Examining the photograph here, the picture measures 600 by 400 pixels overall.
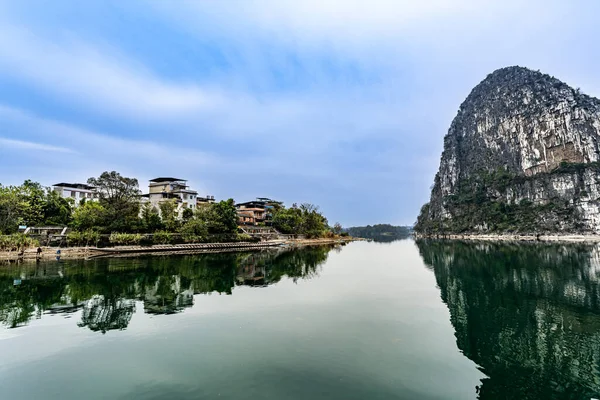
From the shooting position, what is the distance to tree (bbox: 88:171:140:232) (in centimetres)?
5059

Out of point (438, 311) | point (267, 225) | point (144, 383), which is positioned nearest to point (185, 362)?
point (144, 383)

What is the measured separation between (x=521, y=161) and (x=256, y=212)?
101425mm

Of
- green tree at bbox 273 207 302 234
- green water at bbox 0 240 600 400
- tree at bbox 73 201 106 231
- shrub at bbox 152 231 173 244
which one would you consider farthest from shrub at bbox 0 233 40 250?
green tree at bbox 273 207 302 234

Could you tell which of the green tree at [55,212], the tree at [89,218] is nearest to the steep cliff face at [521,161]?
the tree at [89,218]

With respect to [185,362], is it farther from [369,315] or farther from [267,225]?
[267,225]

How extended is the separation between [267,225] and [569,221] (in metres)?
88.3

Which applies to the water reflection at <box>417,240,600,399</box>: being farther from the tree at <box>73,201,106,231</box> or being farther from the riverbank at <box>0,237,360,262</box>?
the tree at <box>73,201,106,231</box>

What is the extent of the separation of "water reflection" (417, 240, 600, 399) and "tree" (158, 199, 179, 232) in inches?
1858

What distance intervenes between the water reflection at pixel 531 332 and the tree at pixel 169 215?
47198mm

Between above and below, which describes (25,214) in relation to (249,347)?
above

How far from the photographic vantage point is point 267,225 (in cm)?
8988

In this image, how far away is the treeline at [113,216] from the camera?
44241 millimetres

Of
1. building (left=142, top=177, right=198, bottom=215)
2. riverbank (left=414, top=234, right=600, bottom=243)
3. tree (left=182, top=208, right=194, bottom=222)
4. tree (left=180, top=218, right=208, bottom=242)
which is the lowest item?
riverbank (left=414, top=234, right=600, bottom=243)

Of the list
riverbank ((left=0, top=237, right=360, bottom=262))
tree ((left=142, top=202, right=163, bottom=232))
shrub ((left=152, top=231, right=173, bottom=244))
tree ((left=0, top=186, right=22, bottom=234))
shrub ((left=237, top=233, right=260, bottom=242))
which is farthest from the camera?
shrub ((left=237, top=233, right=260, bottom=242))
